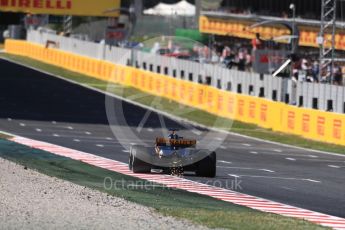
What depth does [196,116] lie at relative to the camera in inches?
1989

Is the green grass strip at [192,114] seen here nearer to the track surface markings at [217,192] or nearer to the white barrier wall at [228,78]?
the white barrier wall at [228,78]

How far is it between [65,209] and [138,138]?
924 inches

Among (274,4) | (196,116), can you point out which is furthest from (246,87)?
(274,4)

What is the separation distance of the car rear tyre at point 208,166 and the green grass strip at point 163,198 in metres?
1.71

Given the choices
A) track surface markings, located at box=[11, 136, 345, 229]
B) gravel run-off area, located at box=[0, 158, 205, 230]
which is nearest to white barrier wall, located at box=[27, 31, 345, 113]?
track surface markings, located at box=[11, 136, 345, 229]

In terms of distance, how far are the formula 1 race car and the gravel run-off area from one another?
11.8 feet

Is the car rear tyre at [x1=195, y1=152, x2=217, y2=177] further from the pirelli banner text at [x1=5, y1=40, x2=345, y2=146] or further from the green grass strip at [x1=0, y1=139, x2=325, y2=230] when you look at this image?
the pirelli banner text at [x1=5, y1=40, x2=345, y2=146]

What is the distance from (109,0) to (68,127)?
44.7 feet

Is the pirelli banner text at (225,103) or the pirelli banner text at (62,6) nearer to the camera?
the pirelli banner text at (225,103)

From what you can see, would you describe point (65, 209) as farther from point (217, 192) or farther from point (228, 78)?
point (228, 78)

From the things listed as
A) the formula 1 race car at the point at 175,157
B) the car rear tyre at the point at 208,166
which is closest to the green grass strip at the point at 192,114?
the car rear tyre at the point at 208,166

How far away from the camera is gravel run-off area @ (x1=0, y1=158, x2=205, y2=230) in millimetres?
16375

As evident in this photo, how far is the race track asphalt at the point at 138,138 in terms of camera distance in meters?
25.1

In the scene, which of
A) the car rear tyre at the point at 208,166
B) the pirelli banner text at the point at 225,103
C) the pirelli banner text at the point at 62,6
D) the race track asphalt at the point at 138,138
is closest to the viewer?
the race track asphalt at the point at 138,138
